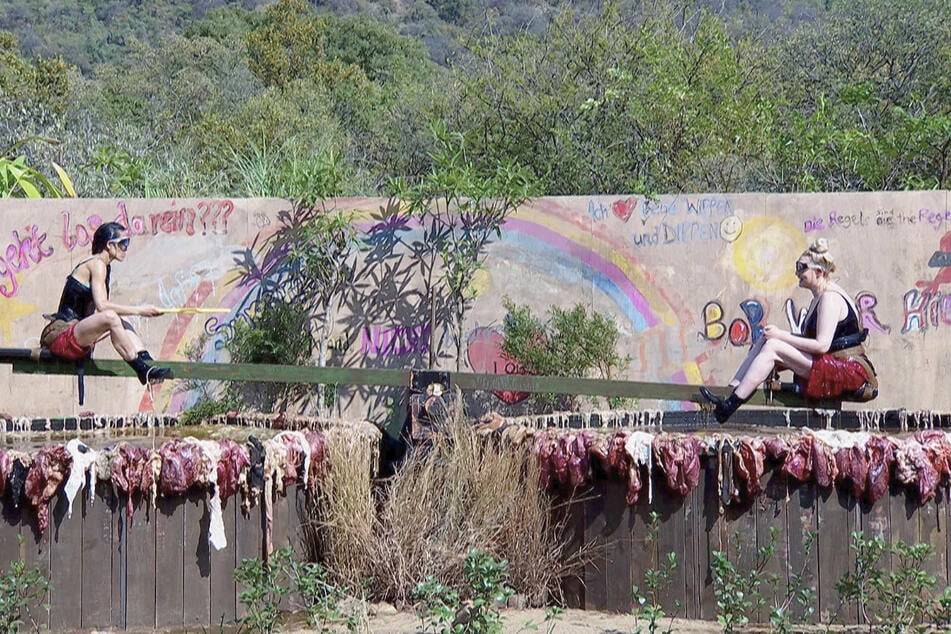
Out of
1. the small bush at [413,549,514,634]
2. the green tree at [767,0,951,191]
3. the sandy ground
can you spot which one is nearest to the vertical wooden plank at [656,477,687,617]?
the sandy ground

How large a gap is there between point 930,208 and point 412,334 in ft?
16.6

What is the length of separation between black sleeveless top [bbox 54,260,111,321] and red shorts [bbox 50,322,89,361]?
139mm

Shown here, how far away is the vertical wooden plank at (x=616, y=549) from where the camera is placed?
6973 millimetres

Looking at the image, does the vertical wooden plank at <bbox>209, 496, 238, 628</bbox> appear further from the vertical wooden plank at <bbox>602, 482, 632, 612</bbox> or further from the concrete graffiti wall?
the concrete graffiti wall

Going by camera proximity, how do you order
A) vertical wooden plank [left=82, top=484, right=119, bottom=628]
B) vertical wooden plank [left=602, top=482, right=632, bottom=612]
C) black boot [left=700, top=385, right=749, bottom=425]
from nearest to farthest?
vertical wooden plank [left=82, top=484, right=119, bottom=628] < vertical wooden plank [left=602, top=482, right=632, bottom=612] < black boot [left=700, top=385, right=749, bottom=425]

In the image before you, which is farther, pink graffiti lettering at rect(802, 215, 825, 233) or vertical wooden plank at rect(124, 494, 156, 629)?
pink graffiti lettering at rect(802, 215, 825, 233)

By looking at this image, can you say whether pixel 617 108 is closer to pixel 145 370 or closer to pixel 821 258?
pixel 821 258

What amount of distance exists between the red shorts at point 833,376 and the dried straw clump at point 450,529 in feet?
5.58

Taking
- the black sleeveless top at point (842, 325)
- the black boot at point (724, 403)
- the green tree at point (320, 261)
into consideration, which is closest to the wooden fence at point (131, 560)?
the black boot at point (724, 403)

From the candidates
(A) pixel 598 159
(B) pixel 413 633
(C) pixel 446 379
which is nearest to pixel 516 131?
(A) pixel 598 159

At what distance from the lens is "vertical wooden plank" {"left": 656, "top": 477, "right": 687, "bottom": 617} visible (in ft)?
22.4

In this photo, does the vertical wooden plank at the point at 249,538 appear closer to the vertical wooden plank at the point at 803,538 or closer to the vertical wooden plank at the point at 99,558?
the vertical wooden plank at the point at 99,558

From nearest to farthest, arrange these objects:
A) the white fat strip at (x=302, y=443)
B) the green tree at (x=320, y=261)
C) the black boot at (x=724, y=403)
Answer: the white fat strip at (x=302, y=443) → the black boot at (x=724, y=403) → the green tree at (x=320, y=261)

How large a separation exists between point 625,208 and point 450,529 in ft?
19.9
